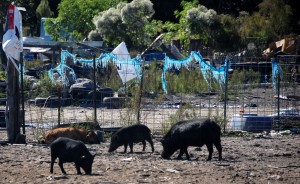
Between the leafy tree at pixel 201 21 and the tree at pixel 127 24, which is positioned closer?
the tree at pixel 127 24

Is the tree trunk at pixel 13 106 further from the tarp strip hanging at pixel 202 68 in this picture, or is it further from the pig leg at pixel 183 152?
the tarp strip hanging at pixel 202 68

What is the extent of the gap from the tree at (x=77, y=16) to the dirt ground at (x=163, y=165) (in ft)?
78.3

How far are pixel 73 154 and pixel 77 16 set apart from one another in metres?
→ 28.5

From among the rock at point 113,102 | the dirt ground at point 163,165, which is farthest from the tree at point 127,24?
the dirt ground at point 163,165

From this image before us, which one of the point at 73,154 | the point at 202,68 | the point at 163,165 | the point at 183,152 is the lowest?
the point at 163,165

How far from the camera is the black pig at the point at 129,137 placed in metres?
13.2

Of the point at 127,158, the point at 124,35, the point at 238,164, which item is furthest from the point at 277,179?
the point at 124,35

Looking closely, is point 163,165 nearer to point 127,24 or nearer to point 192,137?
point 192,137

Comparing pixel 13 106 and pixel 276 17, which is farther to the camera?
pixel 276 17

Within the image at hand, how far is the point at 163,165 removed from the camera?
37.6ft

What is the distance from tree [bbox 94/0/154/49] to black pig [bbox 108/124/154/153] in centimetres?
2058

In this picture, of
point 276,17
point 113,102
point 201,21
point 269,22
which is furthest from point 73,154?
point 276,17

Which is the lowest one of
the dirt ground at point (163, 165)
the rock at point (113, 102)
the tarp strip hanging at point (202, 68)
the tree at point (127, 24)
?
the dirt ground at point (163, 165)

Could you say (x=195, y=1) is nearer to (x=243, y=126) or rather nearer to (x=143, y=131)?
(x=243, y=126)
